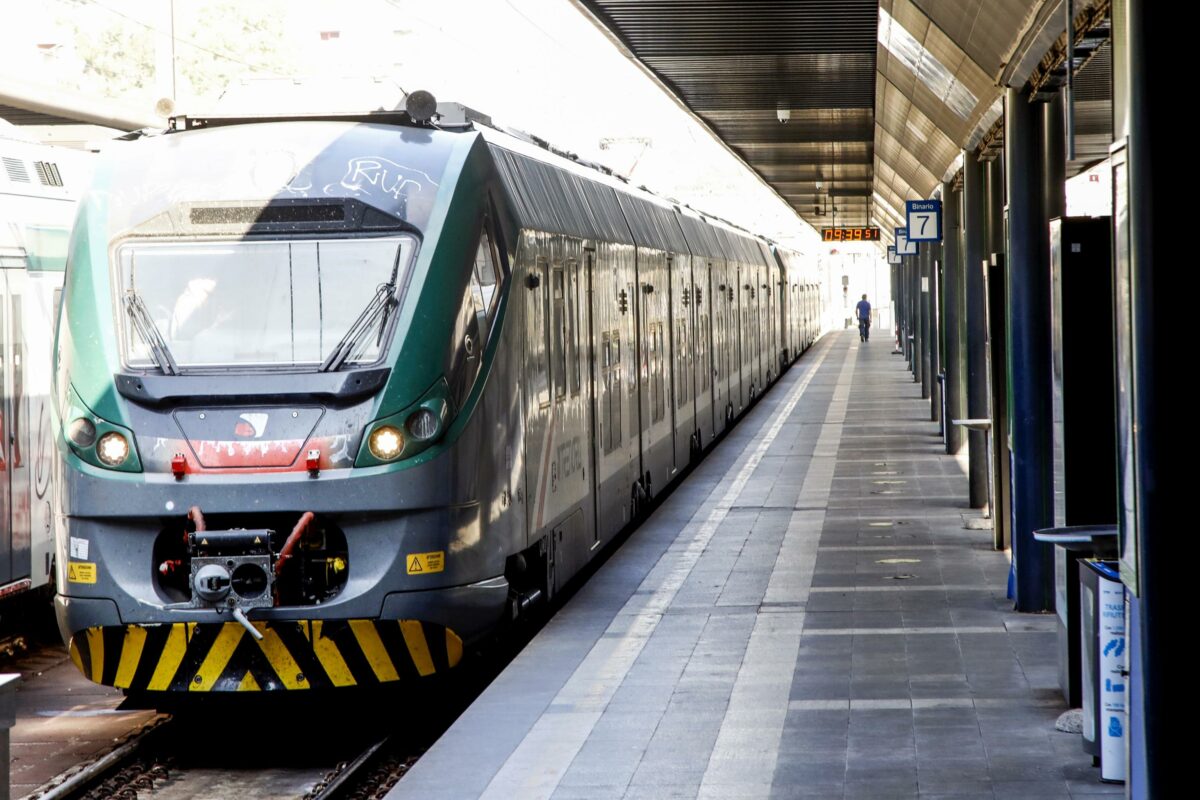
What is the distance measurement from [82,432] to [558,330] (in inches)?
126

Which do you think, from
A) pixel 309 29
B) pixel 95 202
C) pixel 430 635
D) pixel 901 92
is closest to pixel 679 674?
pixel 430 635

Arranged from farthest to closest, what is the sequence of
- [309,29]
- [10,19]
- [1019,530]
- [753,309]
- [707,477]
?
[309,29] → [10,19] → [753,309] → [707,477] → [1019,530]

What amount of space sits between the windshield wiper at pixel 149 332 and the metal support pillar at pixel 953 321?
1128cm

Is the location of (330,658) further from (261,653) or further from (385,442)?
(385,442)

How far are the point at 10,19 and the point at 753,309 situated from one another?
43948 mm

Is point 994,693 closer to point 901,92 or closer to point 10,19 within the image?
point 901,92

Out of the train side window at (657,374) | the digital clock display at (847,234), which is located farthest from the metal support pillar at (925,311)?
the digital clock display at (847,234)

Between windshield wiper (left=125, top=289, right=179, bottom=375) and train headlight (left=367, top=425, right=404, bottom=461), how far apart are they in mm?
1062

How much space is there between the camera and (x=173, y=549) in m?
8.32

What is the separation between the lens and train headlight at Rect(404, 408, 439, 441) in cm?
827

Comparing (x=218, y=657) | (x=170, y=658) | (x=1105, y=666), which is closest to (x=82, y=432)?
(x=170, y=658)

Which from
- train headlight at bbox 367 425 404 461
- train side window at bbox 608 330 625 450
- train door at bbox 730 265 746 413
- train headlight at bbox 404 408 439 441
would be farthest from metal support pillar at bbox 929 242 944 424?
train headlight at bbox 367 425 404 461

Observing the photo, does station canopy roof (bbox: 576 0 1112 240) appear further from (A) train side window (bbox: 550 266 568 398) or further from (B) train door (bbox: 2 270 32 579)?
(B) train door (bbox: 2 270 32 579)

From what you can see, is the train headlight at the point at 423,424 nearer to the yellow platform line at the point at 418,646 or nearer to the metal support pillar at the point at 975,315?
the yellow platform line at the point at 418,646
